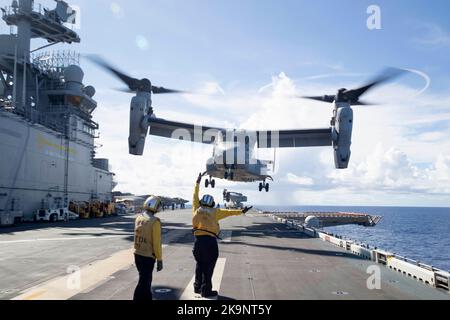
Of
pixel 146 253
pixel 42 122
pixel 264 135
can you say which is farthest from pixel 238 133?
pixel 42 122

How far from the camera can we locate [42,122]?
45719mm

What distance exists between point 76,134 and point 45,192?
11.8 meters

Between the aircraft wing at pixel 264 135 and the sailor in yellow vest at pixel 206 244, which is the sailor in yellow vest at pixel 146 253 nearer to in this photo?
the sailor in yellow vest at pixel 206 244

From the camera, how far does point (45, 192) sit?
135 feet

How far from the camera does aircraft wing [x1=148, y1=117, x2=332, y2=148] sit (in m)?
31.6

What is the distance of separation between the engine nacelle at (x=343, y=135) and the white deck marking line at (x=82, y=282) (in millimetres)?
17691

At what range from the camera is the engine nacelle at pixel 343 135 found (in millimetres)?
25469

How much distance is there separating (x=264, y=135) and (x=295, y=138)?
3.09 meters

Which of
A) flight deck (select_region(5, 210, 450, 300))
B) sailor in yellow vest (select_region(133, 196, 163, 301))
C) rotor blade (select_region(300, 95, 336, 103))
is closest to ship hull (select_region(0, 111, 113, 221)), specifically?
flight deck (select_region(5, 210, 450, 300))

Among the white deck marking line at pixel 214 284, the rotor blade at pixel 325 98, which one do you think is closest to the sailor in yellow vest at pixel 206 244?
the white deck marking line at pixel 214 284

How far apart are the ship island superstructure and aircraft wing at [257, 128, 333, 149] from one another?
78.5 ft

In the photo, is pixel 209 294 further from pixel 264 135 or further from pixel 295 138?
pixel 295 138

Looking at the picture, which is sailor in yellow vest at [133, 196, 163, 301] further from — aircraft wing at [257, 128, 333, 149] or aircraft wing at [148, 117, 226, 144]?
aircraft wing at [257, 128, 333, 149]
